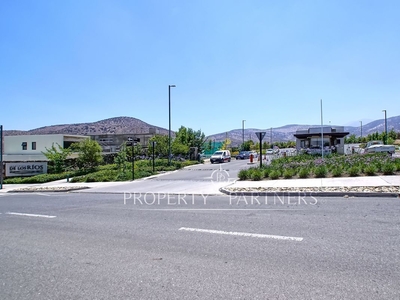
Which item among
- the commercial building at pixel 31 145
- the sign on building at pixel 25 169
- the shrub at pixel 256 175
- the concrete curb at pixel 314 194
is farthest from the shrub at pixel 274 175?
the commercial building at pixel 31 145

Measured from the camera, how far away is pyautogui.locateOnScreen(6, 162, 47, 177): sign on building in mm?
30469

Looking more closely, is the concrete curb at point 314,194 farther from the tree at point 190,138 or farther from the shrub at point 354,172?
the tree at point 190,138

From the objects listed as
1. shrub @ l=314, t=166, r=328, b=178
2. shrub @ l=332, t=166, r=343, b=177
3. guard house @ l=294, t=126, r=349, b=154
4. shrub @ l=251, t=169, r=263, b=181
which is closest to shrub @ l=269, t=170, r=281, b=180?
shrub @ l=251, t=169, r=263, b=181

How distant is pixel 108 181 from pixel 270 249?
19.9 m

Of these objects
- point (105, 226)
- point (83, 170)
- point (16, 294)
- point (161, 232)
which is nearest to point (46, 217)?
point (105, 226)

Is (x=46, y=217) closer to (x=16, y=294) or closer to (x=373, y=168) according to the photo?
(x=16, y=294)

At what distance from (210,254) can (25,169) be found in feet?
100

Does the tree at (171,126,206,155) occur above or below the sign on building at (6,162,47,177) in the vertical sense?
above

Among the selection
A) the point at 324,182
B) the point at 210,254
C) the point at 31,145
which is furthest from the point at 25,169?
the point at 210,254

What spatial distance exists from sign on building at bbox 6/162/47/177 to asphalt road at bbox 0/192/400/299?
23824 mm

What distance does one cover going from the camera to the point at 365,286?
3.96 metres

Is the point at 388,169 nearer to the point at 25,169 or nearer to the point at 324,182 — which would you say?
the point at 324,182

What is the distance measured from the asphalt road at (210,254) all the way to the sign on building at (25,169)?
23.8 m

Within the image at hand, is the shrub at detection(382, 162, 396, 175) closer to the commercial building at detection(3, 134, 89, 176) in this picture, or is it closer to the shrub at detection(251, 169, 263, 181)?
the shrub at detection(251, 169, 263, 181)
